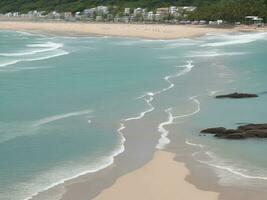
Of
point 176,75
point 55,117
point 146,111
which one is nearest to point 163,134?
point 146,111

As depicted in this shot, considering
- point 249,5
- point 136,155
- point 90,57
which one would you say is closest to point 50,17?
point 249,5

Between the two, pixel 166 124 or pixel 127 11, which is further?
pixel 127 11

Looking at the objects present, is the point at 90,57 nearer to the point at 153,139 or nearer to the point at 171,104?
the point at 171,104

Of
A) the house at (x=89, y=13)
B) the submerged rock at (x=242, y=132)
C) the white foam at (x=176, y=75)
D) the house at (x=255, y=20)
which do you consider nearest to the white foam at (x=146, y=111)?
the white foam at (x=176, y=75)

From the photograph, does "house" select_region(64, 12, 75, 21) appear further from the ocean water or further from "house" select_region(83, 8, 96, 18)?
the ocean water

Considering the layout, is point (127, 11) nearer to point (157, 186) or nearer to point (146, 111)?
point (146, 111)

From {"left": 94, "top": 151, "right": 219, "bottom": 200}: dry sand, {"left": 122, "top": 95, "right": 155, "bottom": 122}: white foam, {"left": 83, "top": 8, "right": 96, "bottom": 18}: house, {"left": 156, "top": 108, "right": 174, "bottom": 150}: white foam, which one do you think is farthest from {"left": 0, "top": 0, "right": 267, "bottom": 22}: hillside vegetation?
{"left": 94, "top": 151, "right": 219, "bottom": 200}: dry sand
